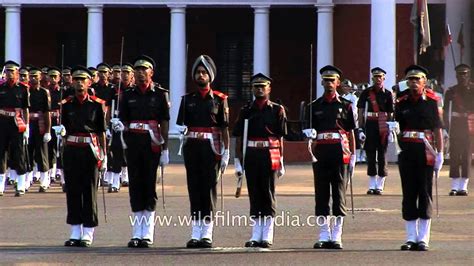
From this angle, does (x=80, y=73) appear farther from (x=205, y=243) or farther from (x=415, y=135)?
(x=415, y=135)

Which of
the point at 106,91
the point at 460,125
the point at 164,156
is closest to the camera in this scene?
the point at 164,156

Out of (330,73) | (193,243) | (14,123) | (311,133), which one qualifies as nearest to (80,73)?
(193,243)

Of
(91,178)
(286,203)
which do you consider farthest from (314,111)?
(286,203)

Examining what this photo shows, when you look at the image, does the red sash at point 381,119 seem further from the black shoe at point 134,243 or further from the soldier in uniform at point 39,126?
the black shoe at point 134,243

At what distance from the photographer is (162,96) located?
15.4 metres

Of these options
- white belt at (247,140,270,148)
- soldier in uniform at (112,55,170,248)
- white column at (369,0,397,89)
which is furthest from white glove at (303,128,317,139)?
white column at (369,0,397,89)

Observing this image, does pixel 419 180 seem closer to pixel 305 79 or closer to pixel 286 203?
pixel 286 203

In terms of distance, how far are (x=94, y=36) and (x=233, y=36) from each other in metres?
4.83

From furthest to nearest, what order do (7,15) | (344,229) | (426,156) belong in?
(7,15)
(344,229)
(426,156)

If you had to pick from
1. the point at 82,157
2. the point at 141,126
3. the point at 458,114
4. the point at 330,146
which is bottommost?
the point at 82,157

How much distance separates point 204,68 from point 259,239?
200 centimetres

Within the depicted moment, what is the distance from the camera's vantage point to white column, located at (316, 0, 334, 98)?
111 ft

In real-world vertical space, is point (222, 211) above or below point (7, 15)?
below

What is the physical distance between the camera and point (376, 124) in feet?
73.4
